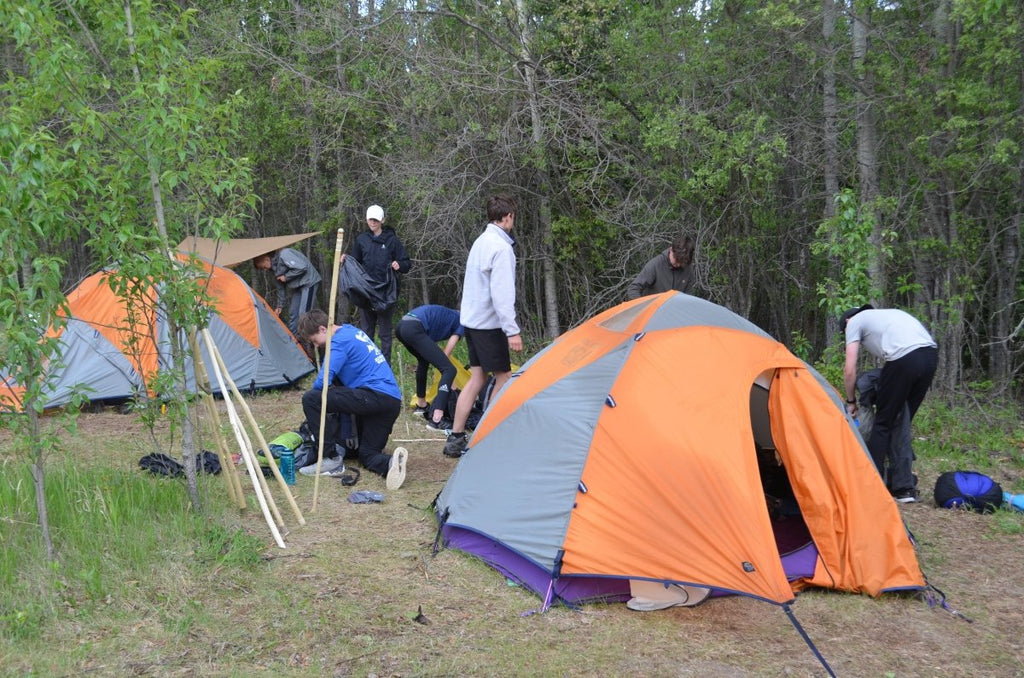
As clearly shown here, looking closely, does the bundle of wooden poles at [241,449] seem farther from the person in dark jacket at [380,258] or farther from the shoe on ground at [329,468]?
the person in dark jacket at [380,258]

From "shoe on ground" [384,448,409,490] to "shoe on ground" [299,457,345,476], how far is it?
0.43 metres

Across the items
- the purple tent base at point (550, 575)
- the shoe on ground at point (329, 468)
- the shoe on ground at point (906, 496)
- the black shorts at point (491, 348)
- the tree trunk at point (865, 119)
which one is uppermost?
the tree trunk at point (865, 119)

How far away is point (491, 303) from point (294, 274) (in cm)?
398

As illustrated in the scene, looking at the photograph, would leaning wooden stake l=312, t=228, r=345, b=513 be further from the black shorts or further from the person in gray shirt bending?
the person in gray shirt bending

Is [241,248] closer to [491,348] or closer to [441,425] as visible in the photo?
[441,425]

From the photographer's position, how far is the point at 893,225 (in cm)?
837

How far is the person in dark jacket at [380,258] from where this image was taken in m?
8.41

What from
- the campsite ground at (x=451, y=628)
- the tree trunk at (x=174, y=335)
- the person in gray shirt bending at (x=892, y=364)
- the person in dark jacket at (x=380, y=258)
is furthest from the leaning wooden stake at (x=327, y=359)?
the person in gray shirt bending at (x=892, y=364)

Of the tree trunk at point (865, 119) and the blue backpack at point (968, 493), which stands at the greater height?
the tree trunk at point (865, 119)

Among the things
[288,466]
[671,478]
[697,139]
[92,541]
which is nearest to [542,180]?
[697,139]

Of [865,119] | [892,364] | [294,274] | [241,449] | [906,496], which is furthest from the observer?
[294,274]

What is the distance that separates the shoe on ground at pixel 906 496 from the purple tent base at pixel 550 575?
1.42 meters

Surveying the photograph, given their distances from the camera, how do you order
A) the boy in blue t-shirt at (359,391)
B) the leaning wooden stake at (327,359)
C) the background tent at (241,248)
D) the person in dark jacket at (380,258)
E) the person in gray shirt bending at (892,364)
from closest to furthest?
the leaning wooden stake at (327,359), the person in gray shirt bending at (892,364), the boy in blue t-shirt at (359,391), the person in dark jacket at (380,258), the background tent at (241,248)

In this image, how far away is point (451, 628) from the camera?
3.74 m
